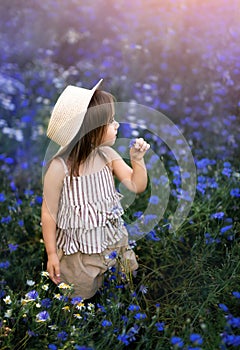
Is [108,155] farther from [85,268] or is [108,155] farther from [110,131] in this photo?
[85,268]

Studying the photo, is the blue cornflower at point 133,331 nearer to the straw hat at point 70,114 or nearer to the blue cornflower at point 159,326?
the blue cornflower at point 159,326

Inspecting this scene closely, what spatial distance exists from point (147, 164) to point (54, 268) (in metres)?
0.92

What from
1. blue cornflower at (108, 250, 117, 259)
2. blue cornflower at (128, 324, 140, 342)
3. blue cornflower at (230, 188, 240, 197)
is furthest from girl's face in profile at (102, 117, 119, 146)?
blue cornflower at (230, 188, 240, 197)

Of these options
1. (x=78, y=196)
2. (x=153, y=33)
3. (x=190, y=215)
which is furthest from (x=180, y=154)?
(x=153, y=33)

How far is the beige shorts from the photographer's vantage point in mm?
2014

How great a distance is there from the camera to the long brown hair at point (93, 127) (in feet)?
5.99

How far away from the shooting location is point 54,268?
2.00m

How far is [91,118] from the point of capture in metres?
1.83

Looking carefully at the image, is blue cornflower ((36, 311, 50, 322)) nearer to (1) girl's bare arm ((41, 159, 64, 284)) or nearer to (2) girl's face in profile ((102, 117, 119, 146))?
(1) girl's bare arm ((41, 159, 64, 284))

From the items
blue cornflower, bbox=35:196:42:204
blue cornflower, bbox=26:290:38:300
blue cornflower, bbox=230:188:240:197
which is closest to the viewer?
blue cornflower, bbox=26:290:38:300

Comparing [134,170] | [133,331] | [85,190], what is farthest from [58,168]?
[133,331]

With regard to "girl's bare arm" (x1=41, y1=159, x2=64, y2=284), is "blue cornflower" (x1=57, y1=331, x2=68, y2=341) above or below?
below

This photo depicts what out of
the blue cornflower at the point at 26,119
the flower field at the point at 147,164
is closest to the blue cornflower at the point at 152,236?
the flower field at the point at 147,164

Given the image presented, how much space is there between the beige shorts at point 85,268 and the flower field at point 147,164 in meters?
0.06
